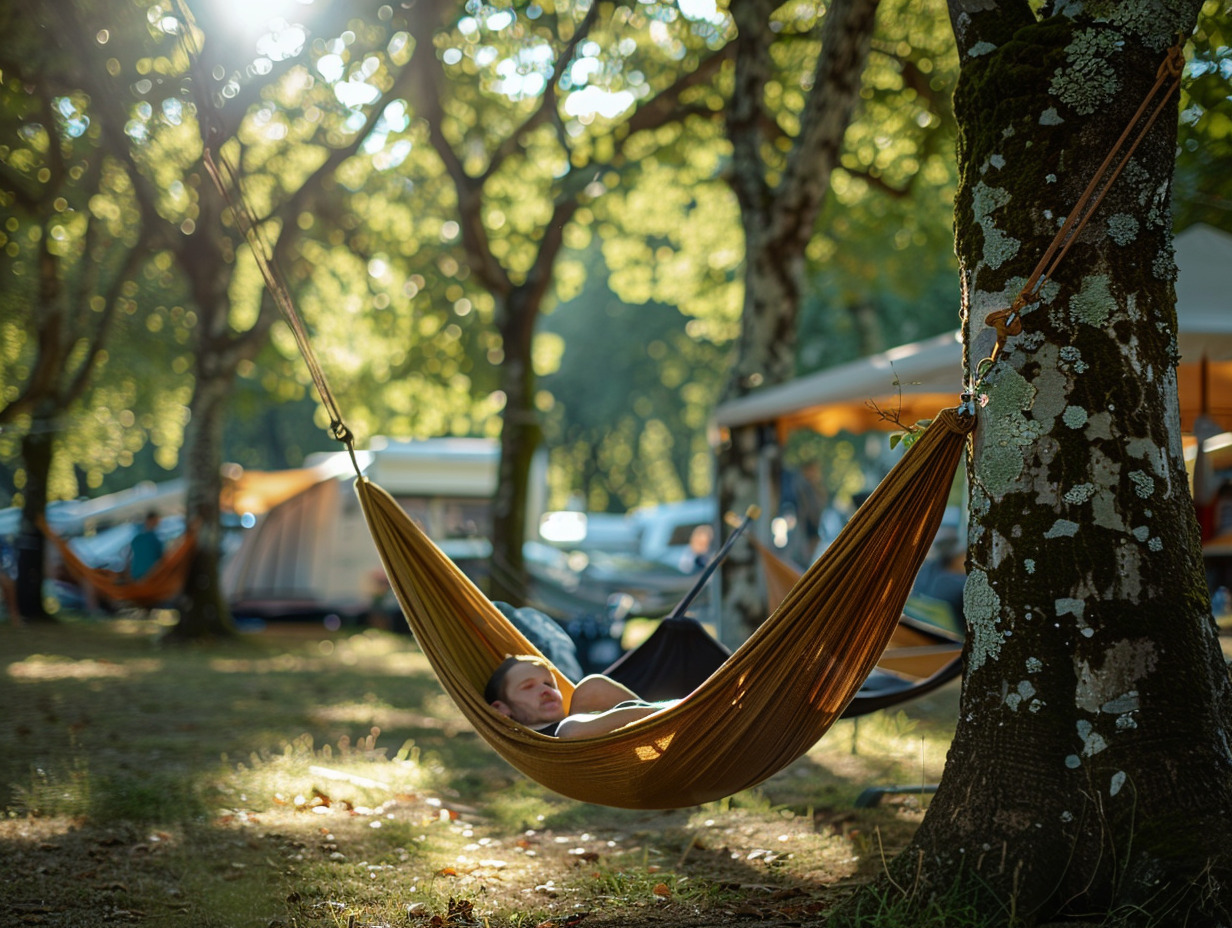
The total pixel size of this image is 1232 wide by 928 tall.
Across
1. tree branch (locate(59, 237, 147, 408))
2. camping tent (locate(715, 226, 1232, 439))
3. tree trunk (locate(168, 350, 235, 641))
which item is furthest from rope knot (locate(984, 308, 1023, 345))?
tree branch (locate(59, 237, 147, 408))

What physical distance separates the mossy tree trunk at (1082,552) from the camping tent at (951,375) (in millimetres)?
2002

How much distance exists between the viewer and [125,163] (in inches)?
340

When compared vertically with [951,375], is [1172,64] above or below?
above

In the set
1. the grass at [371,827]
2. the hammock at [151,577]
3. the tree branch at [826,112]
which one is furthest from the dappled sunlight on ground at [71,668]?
the tree branch at [826,112]

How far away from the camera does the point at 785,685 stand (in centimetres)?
240

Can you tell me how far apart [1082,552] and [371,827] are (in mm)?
2319

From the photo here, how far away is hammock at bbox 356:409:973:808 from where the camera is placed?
2305 millimetres

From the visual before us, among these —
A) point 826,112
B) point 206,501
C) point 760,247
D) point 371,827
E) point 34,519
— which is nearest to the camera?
point 371,827

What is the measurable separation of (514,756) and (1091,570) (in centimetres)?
142

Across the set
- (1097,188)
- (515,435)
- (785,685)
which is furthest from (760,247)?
(785,685)

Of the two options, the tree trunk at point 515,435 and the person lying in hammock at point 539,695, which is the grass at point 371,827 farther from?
the tree trunk at point 515,435

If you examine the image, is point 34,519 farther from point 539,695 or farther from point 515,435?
point 539,695

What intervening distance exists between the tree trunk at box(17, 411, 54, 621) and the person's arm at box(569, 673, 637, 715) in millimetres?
9453

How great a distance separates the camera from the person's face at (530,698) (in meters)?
3.18
